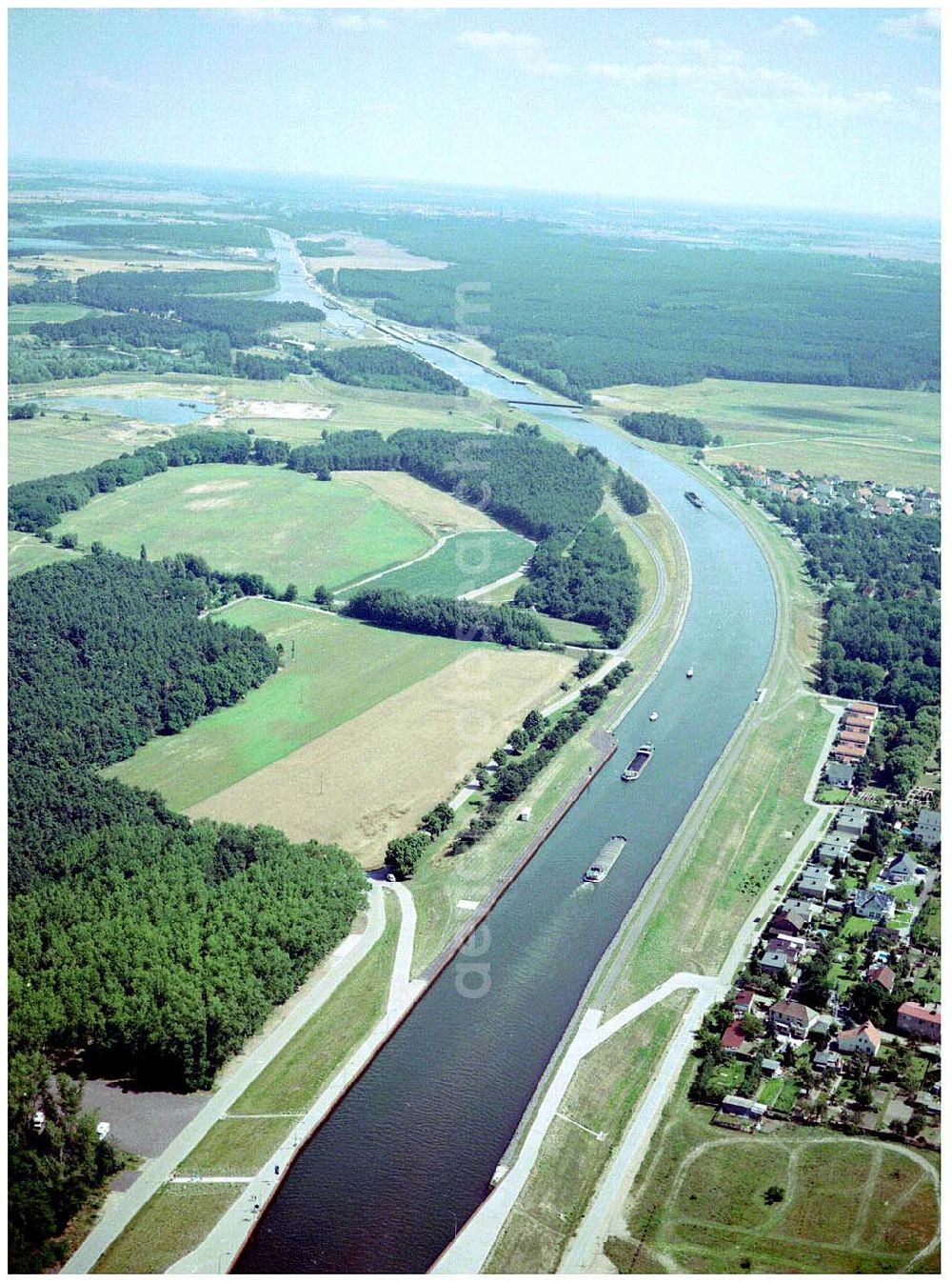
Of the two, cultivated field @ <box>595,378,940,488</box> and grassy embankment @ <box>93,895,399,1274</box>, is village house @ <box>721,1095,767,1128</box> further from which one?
cultivated field @ <box>595,378,940,488</box>

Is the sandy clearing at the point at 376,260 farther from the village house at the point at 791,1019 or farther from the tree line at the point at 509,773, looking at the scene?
the village house at the point at 791,1019

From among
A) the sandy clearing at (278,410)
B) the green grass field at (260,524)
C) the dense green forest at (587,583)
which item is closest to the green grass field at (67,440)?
the green grass field at (260,524)

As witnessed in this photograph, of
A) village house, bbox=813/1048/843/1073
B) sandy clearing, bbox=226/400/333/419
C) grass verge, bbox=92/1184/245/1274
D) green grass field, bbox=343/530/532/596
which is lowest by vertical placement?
grass verge, bbox=92/1184/245/1274

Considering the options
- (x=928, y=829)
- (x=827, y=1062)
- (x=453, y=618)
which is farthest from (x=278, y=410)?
(x=827, y=1062)

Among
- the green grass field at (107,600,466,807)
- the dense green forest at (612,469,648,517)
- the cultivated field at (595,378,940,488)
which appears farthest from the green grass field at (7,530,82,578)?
the cultivated field at (595,378,940,488)

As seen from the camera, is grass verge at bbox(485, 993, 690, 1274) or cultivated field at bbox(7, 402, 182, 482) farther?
cultivated field at bbox(7, 402, 182, 482)
